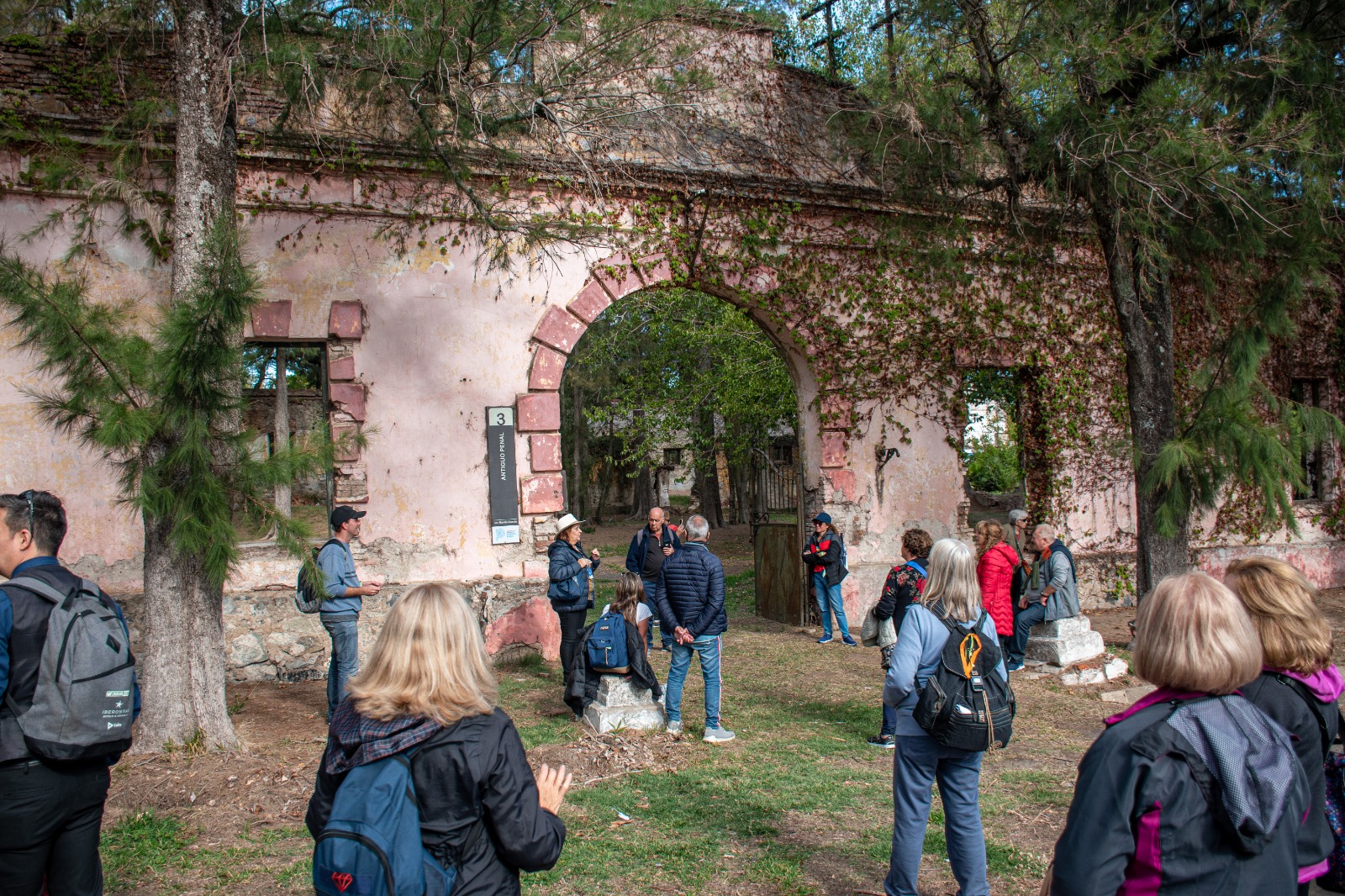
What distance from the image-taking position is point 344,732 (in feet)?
7.39

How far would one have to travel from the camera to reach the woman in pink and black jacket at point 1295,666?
8.78ft

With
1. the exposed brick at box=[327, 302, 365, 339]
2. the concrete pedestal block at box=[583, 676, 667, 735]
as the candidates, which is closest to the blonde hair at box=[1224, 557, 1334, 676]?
the concrete pedestal block at box=[583, 676, 667, 735]

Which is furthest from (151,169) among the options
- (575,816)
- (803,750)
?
(803,750)

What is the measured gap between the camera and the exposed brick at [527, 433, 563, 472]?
9.55 m

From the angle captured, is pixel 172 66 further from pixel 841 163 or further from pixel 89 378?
pixel 841 163

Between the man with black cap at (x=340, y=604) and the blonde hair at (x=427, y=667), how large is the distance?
454 cm

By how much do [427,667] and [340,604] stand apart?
4814 millimetres

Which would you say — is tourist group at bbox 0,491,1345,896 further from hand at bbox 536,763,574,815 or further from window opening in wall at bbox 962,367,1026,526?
window opening in wall at bbox 962,367,1026,526

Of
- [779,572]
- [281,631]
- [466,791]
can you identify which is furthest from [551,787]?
[779,572]

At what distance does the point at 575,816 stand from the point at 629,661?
1638 mm

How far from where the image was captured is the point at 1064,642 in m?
8.61

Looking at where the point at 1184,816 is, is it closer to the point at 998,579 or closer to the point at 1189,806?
the point at 1189,806

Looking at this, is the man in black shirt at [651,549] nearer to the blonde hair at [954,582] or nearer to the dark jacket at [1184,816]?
the blonde hair at [954,582]

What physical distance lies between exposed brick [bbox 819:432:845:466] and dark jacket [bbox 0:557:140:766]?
8.90m
